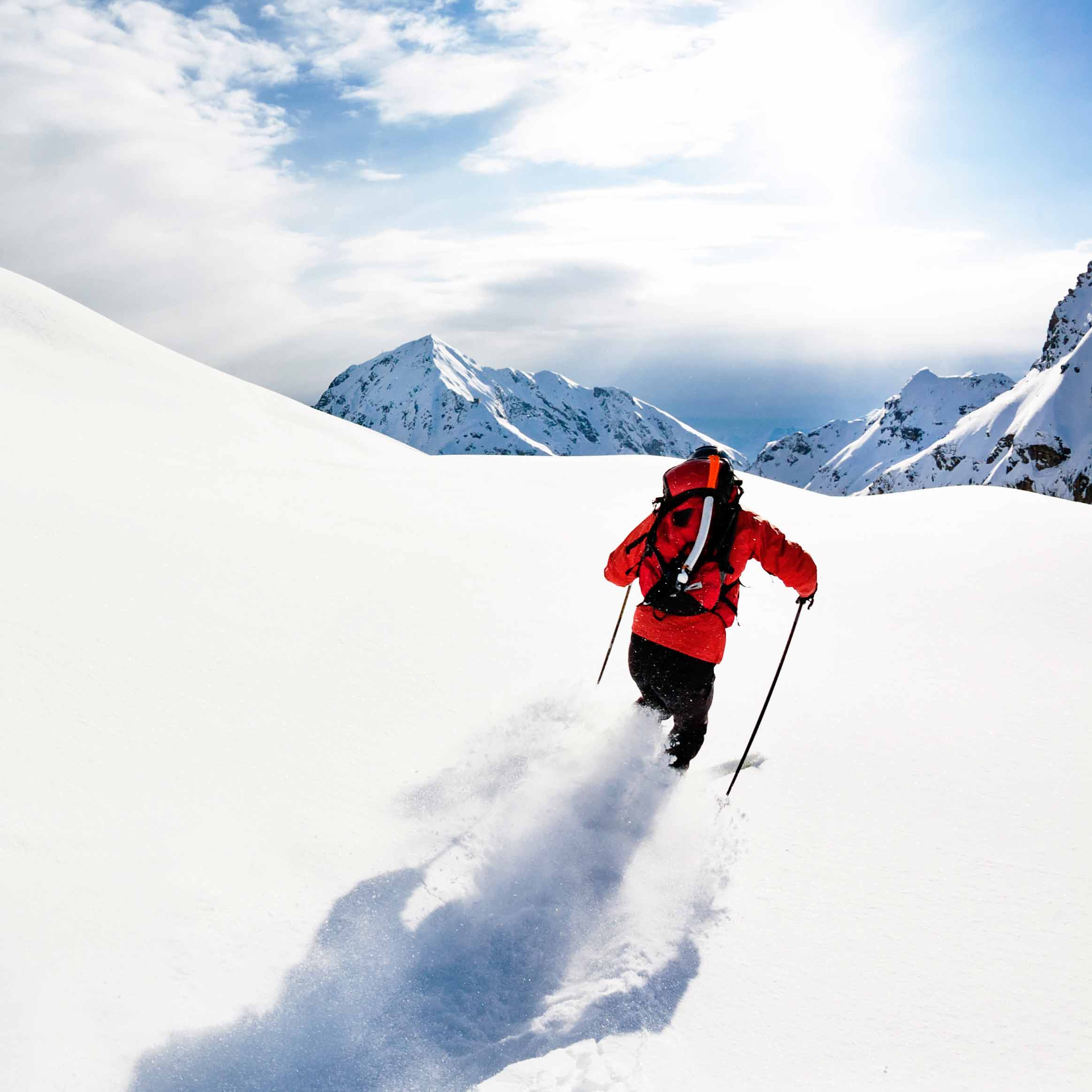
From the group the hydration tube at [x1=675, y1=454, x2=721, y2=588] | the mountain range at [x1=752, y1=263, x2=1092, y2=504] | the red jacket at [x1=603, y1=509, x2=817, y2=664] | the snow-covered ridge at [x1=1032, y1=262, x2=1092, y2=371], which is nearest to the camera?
the hydration tube at [x1=675, y1=454, x2=721, y2=588]

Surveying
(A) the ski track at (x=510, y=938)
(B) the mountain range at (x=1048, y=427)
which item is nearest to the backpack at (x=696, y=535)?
(A) the ski track at (x=510, y=938)

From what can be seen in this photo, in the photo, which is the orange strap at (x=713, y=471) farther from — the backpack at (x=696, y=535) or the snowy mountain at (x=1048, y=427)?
the snowy mountain at (x=1048, y=427)

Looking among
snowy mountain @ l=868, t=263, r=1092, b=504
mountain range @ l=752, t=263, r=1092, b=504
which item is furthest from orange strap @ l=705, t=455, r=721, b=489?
snowy mountain @ l=868, t=263, r=1092, b=504

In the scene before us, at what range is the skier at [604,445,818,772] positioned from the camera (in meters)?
4.35

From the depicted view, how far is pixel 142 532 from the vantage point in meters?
7.19

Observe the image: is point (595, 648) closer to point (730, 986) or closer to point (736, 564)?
point (736, 564)

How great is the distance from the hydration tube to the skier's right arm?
0.34m

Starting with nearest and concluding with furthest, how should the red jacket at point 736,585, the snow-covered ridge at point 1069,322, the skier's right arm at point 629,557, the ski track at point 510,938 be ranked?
the ski track at point 510,938 → the red jacket at point 736,585 → the skier's right arm at point 629,557 → the snow-covered ridge at point 1069,322

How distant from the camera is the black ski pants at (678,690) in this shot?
14.6ft

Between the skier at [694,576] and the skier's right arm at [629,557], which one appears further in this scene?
the skier's right arm at [629,557]

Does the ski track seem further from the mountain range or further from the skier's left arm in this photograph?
the mountain range

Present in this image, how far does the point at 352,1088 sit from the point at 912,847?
329cm

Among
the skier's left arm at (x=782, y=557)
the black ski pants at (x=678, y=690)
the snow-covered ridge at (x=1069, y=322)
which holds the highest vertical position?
the snow-covered ridge at (x=1069, y=322)

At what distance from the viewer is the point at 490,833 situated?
12.9ft
